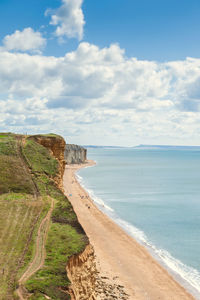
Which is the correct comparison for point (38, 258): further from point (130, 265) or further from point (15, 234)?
point (130, 265)

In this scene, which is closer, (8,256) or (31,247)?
(8,256)

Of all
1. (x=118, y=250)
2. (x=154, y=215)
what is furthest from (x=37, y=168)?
(x=154, y=215)

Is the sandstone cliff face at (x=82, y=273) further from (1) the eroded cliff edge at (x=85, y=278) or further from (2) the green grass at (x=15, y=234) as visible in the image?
(2) the green grass at (x=15, y=234)

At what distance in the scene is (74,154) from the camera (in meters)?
170

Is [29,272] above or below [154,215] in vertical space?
above

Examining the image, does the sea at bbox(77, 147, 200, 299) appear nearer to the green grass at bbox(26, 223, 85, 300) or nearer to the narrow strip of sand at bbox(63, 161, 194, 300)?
the narrow strip of sand at bbox(63, 161, 194, 300)

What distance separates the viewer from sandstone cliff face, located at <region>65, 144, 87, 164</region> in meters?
162

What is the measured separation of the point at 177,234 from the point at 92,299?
30.6m

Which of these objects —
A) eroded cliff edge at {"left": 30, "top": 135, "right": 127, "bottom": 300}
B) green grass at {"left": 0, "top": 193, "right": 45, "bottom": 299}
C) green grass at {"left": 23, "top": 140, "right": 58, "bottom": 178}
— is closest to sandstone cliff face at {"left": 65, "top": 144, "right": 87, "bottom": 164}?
green grass at {"left": 23, "top": 140, "right": 58, "bottom": 178}

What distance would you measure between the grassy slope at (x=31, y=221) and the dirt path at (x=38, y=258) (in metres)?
0.34

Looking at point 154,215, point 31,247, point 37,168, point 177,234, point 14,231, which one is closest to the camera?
point 31,247

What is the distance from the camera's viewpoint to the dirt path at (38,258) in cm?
1400

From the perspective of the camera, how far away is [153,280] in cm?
3069

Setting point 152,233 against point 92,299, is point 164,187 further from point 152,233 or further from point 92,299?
point 92,299
